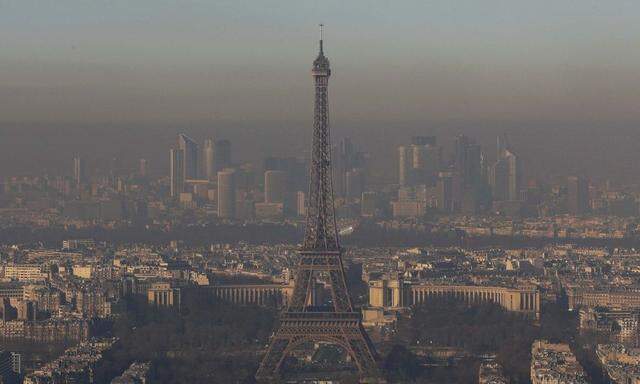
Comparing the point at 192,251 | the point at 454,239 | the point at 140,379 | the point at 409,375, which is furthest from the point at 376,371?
the point at 454,239

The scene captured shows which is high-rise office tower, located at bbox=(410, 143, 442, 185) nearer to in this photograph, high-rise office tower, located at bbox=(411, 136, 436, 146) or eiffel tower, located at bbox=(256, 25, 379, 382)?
high-rise office tower, located at bbox=(411, 136, 436, 146)

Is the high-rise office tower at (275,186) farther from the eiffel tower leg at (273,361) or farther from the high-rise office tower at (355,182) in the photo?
the eiffel tower leg at (273,361)

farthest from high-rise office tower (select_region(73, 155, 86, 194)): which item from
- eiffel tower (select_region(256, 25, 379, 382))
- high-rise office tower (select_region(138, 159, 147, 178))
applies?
eiffel tower (select_region(256, 25, 379, 382))

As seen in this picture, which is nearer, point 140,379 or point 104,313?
point 140,379

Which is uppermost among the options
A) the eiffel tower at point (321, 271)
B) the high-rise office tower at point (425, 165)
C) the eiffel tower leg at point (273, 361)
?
the high-rise office tower at point (425, 165)

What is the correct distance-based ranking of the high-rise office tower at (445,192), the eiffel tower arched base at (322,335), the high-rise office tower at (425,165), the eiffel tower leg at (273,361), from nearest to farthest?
the eiffel tower leg at (273,361) < the eiffel tower arched base at (322,335) < the high-rise office tower at (425,165) < the high-rise office tower at (445,192)

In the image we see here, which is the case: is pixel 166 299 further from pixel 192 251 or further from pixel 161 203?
pixel 161 203

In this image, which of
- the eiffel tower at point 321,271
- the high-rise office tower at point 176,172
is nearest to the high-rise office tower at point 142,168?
the high-rise office tower at point 176,172
